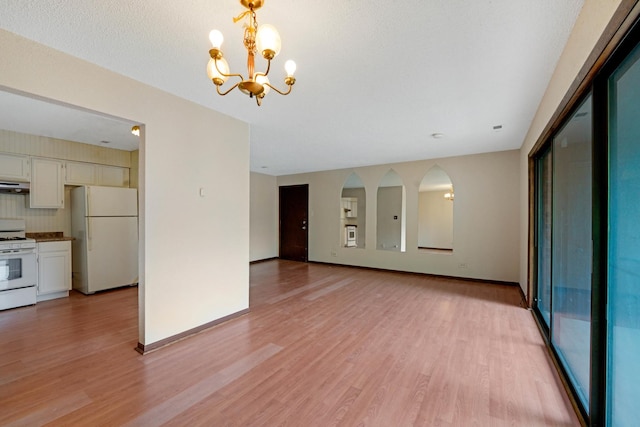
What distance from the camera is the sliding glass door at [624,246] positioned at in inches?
44.9

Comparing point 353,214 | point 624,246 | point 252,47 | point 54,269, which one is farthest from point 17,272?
point 353,214

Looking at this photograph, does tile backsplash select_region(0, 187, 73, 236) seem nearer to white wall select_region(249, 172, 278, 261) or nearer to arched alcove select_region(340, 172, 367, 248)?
white wall select_region(249, 172, 278, 261)

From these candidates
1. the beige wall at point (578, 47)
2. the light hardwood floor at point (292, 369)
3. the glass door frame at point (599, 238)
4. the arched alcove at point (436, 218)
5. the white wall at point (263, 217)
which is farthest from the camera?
the arched alcove at point (436, 218)

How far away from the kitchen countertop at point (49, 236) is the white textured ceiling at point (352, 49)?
3400 millimetres

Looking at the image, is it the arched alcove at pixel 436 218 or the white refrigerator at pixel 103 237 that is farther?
the arched alcove at pixel 436 218

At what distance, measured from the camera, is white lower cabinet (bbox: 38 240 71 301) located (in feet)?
12.7

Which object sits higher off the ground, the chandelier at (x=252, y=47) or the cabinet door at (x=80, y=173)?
the chandelier at (x=252, y=47)

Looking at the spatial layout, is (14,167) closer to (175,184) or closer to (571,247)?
(175,184)

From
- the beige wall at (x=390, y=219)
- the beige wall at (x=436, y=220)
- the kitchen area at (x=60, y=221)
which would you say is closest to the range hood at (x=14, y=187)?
the kitchen area at (x=60, y=221)

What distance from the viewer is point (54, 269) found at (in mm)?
3975

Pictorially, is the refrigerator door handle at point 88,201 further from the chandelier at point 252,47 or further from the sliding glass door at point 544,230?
the sliding glass door at point 544,230

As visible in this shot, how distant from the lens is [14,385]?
6.47 ft

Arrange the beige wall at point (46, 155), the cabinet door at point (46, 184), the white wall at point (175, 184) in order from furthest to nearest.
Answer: the cabinet door at point (46, 184), the beige wall at point (46, 155), the white wall at point (175, 184)

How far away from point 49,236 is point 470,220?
7.32 m
